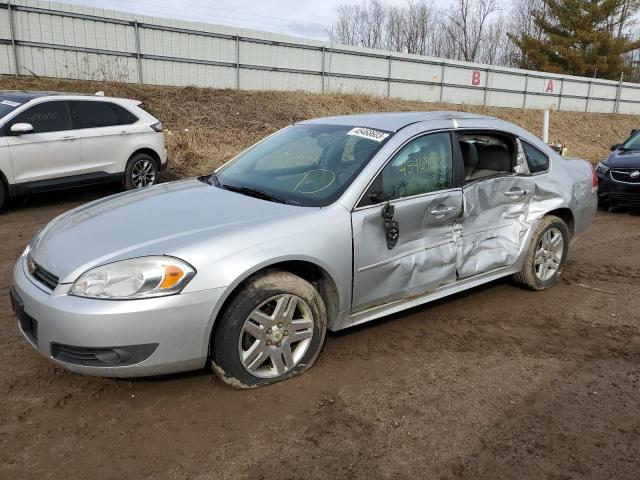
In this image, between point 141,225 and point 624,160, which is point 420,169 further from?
point 624,160

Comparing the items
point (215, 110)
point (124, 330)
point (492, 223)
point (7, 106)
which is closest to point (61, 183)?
point (7, 106)

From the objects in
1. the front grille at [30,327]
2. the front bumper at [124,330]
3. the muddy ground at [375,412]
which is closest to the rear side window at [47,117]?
the muddy ground at [375,412]

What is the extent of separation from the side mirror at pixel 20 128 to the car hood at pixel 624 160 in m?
8.93

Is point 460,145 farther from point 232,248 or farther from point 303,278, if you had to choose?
point 232,248

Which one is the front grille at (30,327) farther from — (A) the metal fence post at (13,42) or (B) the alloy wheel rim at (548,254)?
(A) the metal fence post at (13,42)

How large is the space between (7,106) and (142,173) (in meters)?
2.24

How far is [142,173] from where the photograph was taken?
360 inches

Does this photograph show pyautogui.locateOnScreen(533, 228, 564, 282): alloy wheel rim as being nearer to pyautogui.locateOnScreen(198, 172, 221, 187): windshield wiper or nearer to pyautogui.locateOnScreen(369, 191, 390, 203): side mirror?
pyautogui.locateOnScreen(369, 191, 390, 203): side mirror

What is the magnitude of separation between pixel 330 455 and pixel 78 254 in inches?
67.5

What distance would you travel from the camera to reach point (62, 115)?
26.3 ft

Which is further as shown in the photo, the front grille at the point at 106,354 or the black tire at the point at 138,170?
the black tire at the point at 138,170

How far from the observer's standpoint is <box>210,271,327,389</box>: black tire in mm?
2904

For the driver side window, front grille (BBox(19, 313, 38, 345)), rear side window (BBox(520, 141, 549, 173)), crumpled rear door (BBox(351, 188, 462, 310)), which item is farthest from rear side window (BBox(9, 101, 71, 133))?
rear side window (BBox(520, 141, 549, 173))

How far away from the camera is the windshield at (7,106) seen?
746cm
